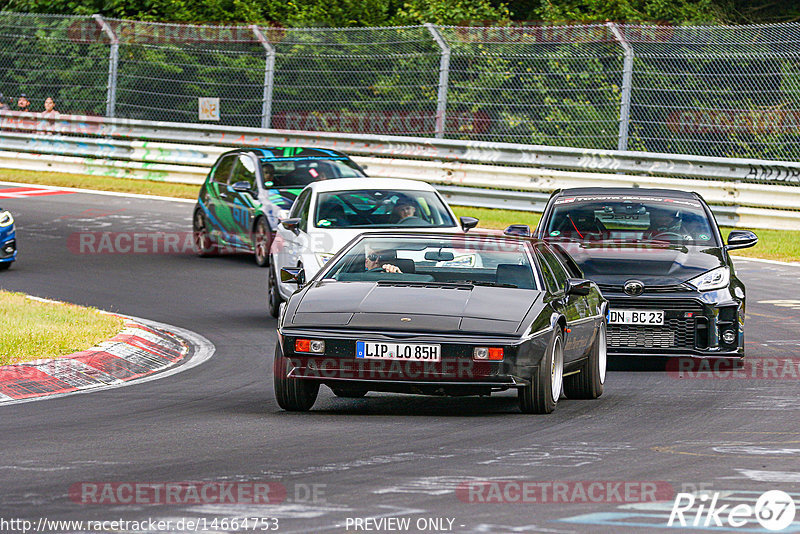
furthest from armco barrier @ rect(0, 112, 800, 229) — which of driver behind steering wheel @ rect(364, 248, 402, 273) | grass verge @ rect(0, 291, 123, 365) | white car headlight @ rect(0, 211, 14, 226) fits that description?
driver behind steering wheel @ rect(364, 248, 402, 273)

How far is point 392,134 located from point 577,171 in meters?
4.20

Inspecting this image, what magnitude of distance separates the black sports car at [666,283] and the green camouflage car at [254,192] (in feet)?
20.6

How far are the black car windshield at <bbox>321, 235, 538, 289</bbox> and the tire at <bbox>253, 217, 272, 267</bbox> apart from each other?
8.28m

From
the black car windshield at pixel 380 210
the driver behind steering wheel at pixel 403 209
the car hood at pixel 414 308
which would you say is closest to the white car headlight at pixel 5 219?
the black car windshield at pixel 380 210

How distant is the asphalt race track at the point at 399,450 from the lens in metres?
6.50

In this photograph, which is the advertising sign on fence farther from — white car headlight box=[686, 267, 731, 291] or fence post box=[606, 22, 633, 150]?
white car headlight box=[686, 267, 731, 291]

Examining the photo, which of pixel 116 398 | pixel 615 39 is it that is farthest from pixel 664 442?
pixel 615 39

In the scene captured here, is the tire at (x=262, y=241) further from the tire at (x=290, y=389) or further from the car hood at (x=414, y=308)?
the tire at (x=290, y=389)

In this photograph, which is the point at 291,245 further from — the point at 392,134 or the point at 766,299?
the point at 392,134

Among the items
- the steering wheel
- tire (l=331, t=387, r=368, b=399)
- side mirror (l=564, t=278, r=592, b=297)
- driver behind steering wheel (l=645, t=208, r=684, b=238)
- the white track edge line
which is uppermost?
driver behind steering wheel (l=645, t=208, r=684, b=238)

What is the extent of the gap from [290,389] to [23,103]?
23802mm

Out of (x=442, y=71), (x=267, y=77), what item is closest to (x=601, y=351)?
(x=442, y=71)

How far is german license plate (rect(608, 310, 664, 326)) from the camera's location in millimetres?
12219

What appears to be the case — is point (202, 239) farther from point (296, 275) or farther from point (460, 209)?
point (296, 275)
